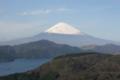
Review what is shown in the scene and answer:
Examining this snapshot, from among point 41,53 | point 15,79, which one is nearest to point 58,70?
point 15,79

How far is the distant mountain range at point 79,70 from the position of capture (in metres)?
67.1

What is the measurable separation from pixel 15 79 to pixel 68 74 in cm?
1431

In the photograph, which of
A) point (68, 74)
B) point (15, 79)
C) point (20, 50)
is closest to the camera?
point (68, 74)

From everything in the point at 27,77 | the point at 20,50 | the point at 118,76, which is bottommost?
the point at 20,50

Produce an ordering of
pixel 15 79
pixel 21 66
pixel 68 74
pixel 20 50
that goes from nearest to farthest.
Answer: pixel 68 74 → pixel 15 79 → pixel 21 66 → pixel 20 50

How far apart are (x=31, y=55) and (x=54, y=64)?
84297 millimetres

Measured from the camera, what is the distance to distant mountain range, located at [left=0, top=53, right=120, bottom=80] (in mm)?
67062

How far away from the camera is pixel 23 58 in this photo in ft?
543

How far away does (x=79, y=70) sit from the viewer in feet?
260

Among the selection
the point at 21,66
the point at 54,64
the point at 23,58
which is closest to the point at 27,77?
the point at 54,64

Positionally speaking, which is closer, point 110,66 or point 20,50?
point 110,66

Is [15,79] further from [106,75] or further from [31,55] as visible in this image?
[31,55]

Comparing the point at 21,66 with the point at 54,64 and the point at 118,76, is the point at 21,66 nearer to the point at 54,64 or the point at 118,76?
the point at 54,64

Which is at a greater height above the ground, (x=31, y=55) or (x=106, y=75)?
(x=106, y=75)
